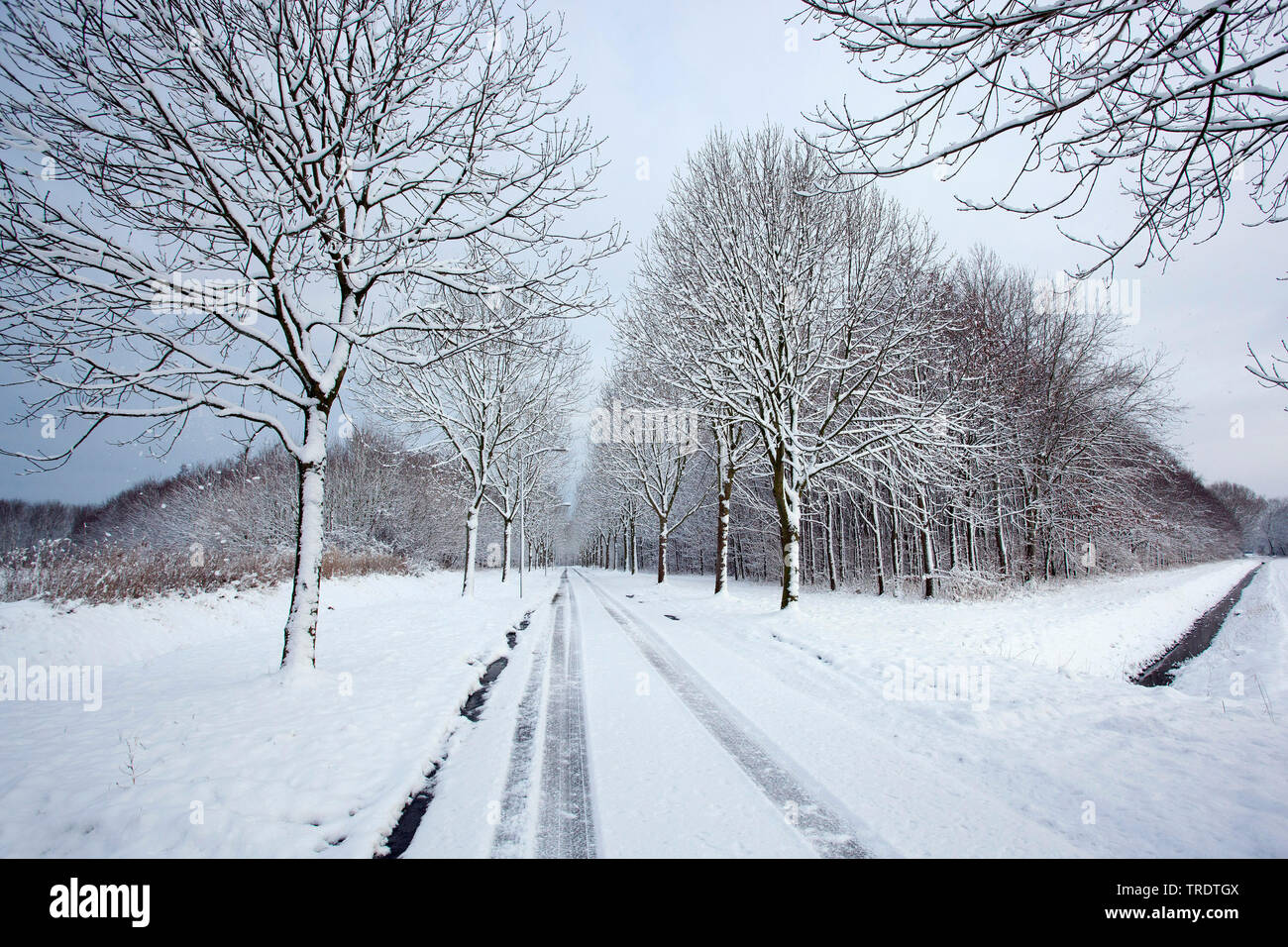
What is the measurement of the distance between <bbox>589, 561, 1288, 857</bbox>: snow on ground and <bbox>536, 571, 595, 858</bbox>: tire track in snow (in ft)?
5.88

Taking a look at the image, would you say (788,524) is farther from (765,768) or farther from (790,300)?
(765,768)

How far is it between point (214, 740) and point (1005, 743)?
23.2 feet

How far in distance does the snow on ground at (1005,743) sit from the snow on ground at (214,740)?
3.51 meters

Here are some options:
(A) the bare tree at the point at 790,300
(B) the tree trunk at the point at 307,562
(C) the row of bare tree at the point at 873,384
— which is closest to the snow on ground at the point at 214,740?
(B) the tree trunk at the point at 307,562

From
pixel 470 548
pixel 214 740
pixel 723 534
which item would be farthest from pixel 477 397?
pixel 214 740

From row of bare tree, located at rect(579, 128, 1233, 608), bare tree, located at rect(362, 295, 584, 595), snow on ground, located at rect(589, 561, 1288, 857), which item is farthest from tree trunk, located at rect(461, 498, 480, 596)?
snow on ground, located at rect(589, 561, 1288, 857)

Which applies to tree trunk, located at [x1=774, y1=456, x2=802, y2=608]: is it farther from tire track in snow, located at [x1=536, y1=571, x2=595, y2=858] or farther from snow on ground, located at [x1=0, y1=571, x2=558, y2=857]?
snow on ground, located at [x1=0, y1=571, x2=558, y2=857]

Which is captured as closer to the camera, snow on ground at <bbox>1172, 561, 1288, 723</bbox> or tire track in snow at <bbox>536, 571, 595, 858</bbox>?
tire track in snow at <bbox>536, 571, 595, 858</bbox>

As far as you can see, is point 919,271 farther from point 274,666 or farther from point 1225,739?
point 274,666

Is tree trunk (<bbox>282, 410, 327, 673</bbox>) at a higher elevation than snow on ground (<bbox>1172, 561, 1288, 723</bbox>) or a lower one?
higher

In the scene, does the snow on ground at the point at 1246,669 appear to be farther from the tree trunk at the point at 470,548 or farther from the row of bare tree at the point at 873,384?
the tree trunk at the point at 470,548

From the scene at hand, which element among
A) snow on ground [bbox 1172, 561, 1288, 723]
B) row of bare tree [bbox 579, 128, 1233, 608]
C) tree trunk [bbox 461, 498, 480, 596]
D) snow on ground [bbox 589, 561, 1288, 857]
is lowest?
snow on ground [bbox 1172, 561, 1288, 723]

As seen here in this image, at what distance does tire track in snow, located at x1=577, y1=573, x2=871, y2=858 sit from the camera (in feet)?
9.99

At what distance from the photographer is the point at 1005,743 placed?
4559 mm
